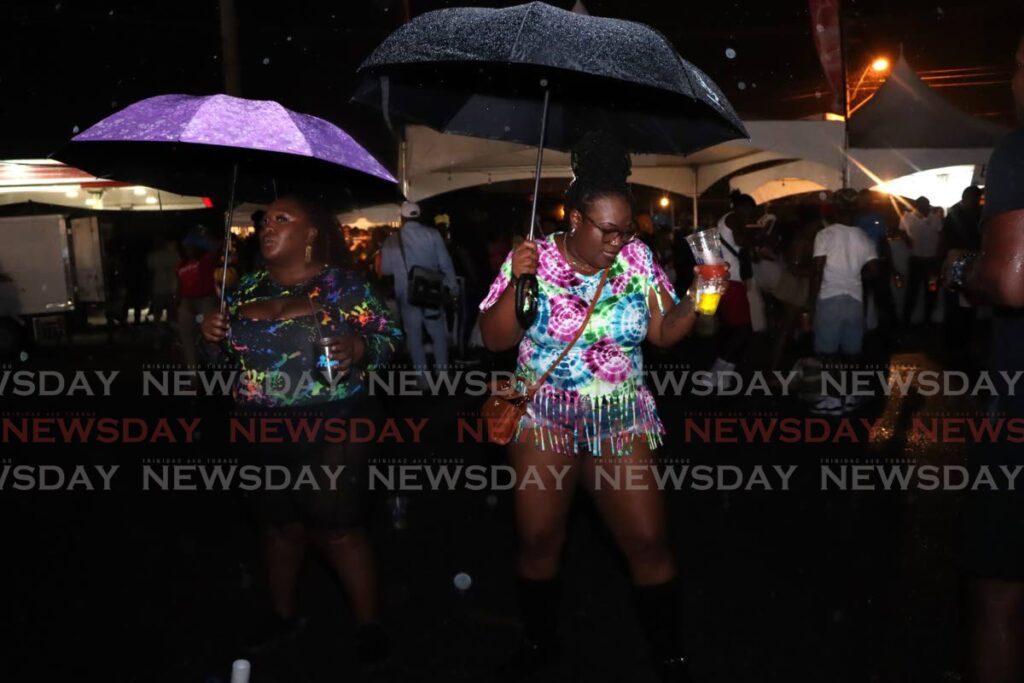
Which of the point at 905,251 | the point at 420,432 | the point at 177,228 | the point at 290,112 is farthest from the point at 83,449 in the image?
the point at 905,251

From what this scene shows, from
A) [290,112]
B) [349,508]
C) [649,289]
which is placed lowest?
[349,508]

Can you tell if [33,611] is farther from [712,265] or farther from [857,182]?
[857,182]

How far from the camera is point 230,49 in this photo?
11.4 metres

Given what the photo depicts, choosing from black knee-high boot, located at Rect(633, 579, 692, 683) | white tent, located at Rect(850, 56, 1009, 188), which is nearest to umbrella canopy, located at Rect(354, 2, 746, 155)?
black knee-high boot, located at Rect(633, 579, 692, 683)

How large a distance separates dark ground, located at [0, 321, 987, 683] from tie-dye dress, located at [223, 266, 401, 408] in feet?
2.38

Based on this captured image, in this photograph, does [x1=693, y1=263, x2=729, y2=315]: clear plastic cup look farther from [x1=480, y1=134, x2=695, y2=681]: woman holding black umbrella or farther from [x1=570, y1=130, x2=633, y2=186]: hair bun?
[x1=570, y1=130, x2=633, y2=186]: hair bun

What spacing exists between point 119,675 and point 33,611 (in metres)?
1.00

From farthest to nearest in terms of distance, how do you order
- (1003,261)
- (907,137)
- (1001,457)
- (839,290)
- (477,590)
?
1. (907,137)
2. (839,290)
3. (477,590)
4. (1001,457)
5. (1003,261)

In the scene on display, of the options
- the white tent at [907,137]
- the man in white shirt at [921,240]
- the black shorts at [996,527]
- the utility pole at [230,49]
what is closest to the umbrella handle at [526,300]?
the black shorts at [996,527]

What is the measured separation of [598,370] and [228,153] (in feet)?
6.07

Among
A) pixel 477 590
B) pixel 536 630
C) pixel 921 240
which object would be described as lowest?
pixel 477 590

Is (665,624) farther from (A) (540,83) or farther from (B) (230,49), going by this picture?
(B) (230,49)

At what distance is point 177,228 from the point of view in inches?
637

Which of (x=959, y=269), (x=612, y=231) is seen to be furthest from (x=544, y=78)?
(x=959, y=269)
